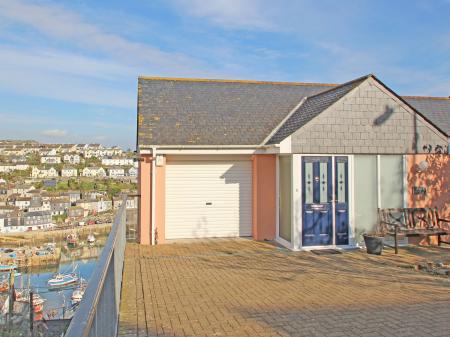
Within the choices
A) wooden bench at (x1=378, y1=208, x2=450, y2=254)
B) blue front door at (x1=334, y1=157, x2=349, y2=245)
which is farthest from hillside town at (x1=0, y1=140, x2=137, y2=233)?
wooden bench at (x1=378, y1=208, x2=450, y2=254)

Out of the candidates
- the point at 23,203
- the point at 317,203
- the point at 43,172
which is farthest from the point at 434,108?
the point at 43,172

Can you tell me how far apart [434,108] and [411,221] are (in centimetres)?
765

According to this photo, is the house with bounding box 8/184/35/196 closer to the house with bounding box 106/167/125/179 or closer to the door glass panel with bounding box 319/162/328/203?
the house with bounding box 106/167/125/179

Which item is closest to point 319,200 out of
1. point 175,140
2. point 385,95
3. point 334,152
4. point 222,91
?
point 334,152

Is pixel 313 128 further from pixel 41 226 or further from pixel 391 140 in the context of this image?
pixel 41 226

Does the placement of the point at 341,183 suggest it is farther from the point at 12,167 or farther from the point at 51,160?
the point at 51,160

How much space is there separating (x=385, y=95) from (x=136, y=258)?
8.39 metres

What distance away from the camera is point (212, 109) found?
43.8 ft

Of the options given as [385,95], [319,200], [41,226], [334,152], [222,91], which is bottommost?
[41,226]

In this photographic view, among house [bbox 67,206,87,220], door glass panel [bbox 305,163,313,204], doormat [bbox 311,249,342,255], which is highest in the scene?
door glass panel [bbox 305,163,313,204]

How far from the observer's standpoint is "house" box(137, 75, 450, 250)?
10.7 m

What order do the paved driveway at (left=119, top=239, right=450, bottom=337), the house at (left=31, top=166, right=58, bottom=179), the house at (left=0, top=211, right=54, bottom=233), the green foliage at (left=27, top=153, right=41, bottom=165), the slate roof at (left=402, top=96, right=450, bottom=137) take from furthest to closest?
1. the green foliage at (left=27, top=153, right=41, bottom=165)
2. the house at (left=31, top=166, right=58, bottom=179)
3. the house at (left=0, top=211, right=54, bottom=233)
4. the slate roof at (left=402, top=96, right=450, bottom=137)
5. the paved driveway at (left=119, top=239, right=450, bottom=337)

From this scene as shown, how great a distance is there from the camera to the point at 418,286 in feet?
24.1

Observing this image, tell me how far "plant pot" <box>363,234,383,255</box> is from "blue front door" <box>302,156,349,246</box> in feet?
2.50
